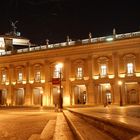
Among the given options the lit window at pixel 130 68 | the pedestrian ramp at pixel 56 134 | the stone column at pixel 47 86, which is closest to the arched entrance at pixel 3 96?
the stone column at pixel 47 86

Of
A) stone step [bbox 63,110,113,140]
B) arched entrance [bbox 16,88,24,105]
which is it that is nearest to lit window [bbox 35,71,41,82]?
arched entrance [bbox 16,88,24,105]

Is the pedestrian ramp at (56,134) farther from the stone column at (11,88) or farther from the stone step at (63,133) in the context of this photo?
the stone column at (11,88)

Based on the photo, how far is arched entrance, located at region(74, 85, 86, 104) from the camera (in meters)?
53.0

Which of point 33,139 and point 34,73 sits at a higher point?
point 34,73

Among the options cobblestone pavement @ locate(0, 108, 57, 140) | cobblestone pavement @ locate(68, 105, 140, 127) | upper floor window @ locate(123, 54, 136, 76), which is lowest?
cobblestone pavement @ locate(0, 108, 57, 140)

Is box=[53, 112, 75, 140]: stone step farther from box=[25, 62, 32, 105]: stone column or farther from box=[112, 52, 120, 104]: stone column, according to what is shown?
box=[25, 62, 32, 105]: stone column

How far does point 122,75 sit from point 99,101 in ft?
19.1

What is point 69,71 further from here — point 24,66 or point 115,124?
point 115,124

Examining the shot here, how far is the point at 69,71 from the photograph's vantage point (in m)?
53.1

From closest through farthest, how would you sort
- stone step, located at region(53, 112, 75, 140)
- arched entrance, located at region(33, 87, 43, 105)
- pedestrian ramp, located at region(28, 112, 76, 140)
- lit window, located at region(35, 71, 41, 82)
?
stone step, located at region(53, 112, 75, 140), pedestrian ramp, located at region(28, 112, 76, 140), lit window, located at region(35, 71, 41, 82), arched entrance, located at region(33, 87, 43, 105)

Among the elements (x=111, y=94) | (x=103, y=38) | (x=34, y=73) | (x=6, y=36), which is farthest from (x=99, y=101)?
(x=6, y=36)

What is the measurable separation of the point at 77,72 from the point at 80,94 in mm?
4130

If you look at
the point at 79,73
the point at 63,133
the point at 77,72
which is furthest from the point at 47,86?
the point at 63,133

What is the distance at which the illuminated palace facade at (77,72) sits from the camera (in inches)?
1836
